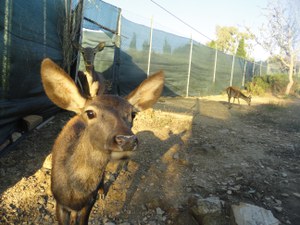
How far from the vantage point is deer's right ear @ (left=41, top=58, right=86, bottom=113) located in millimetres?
2758

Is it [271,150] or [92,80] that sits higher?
[92,80]

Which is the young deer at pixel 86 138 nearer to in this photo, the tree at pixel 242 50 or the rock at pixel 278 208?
the rock at pixel 278 208

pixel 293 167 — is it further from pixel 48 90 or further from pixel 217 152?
pixel 48 90

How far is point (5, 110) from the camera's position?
475 cm

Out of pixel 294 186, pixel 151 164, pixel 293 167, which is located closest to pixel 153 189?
pixel 151 164

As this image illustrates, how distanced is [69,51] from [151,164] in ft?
11.7

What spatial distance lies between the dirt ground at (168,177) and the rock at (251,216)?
14cm

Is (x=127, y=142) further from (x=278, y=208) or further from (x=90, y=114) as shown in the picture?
(x=278, y=208)

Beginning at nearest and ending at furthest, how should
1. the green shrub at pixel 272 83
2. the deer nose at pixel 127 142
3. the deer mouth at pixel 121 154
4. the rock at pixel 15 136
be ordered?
the deer nose at pixel 127 142 < the deer mouth at pixel 121 154 < the rock at pixel 15 136 < the green shrub at pixel 272 83

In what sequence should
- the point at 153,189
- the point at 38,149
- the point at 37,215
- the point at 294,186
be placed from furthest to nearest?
the point at 38,149 → the point at 294,186 → the point at 153,189 → the point at 37,215

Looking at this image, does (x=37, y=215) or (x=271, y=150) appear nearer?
(x=37, y=215)

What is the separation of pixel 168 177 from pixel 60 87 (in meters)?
2.76

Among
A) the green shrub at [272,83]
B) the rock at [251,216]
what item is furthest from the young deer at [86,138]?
the green shrub at [272,83]

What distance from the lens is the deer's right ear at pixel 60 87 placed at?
2.76 m
